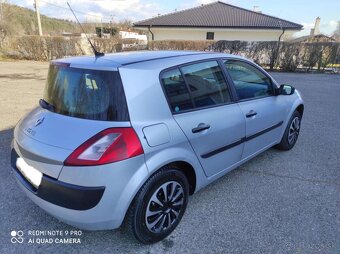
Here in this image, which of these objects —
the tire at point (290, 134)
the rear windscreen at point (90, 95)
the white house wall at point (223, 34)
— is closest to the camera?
the rear windscreen at point (90, 95)

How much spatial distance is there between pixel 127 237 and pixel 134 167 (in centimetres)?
80

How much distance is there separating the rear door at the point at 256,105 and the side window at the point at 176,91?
2.49 feet

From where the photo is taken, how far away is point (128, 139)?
1.88m

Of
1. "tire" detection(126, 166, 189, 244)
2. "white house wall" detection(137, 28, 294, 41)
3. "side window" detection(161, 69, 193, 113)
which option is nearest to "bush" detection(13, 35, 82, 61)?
"white house wall" detection(137, 28, 294, 41)

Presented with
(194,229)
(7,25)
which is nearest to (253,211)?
(194,229)

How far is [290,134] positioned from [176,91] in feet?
8.24

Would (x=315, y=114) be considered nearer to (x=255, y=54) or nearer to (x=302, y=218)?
(x=302, y=218)

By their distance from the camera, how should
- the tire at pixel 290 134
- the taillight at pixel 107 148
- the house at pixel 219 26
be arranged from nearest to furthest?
the taillight at pixel 107 148 < the tire at pixel 290 134 < the house at pixel 219 26

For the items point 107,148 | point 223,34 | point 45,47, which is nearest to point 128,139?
point 107,148

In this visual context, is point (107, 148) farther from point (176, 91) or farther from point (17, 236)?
point (17, 236)

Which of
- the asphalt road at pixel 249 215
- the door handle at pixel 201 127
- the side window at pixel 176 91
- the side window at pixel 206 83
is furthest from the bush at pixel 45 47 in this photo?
the door handle at pixel 201 127

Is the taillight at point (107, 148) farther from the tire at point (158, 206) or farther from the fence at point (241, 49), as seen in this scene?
the fence at point (241, 49)

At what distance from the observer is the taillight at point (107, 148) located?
181cm

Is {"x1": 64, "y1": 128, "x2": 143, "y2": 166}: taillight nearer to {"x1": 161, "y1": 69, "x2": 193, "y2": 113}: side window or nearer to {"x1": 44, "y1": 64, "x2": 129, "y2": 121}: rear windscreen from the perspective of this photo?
{"x1": 44, "y1": 64, "x2": 129, "y2": 121}: rear windscreen
